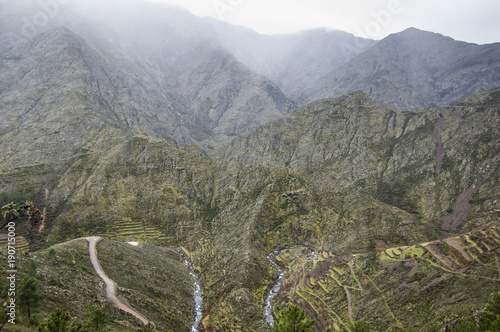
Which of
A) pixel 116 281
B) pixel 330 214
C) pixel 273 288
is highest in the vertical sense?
pixel 330 214

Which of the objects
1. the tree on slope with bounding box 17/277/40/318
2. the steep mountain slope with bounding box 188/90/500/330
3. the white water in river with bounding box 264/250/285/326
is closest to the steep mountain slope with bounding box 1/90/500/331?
the steep mountain slope with bounding box 188/90/500/330

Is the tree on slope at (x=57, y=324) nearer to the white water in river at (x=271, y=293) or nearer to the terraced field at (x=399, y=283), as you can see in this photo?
the terraced field at (x=399, y=283)

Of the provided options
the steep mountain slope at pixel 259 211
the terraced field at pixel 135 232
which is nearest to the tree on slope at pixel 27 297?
the steep mountain slope at pixel 259 211

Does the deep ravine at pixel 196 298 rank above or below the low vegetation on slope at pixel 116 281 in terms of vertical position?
below

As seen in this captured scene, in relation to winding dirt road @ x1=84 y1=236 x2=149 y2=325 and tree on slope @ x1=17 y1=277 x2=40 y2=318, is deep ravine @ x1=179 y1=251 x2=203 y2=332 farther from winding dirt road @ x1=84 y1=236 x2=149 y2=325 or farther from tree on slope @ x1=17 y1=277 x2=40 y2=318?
tree on slope @ x1=17 y1=277 x2=40 y2=318

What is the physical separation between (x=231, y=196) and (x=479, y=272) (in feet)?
450

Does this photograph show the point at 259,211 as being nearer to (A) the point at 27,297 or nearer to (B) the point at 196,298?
(B) the point at 196,298

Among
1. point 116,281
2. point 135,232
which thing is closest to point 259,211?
point 135,232

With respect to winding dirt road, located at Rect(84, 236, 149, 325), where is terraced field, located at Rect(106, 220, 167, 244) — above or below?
below

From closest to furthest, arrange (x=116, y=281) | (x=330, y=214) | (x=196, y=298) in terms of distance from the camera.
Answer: (x=116, y=281)
(x=196, y=298)
(x=330, y=214)

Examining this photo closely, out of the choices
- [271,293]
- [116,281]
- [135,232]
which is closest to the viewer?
[116,281]

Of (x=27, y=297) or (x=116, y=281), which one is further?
(x=116, y=281)

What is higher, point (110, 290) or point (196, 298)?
point (110, 290)

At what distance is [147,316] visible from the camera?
82.6 metres
